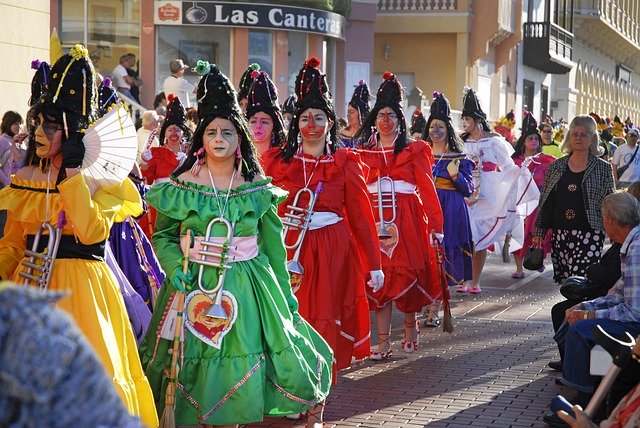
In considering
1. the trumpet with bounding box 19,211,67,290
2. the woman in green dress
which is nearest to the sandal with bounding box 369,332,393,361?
the woman in green dress

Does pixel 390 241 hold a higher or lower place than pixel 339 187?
lower

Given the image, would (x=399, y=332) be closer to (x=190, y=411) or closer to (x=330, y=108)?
(x=330, y=108)

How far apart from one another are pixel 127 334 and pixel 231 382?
0.54m

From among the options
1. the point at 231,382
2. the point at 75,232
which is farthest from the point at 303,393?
the point at 75,232

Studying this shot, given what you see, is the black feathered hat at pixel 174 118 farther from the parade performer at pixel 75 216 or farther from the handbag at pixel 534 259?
the parade performer at pixel 75 216

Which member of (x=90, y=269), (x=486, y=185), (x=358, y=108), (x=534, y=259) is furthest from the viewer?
(x=486, y=185)

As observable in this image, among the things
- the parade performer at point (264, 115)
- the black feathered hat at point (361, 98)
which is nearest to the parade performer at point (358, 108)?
the black feathered hat at point (361, 98)

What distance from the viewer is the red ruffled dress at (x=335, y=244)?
746cm

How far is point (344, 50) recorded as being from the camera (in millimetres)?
27750

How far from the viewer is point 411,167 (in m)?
9.64

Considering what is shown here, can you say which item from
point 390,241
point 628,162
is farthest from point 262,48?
point 390,241

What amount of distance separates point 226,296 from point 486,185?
329 inches

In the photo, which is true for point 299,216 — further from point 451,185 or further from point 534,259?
point 451,185

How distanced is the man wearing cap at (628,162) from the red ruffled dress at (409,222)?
11399 millimetres
